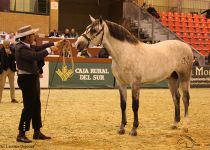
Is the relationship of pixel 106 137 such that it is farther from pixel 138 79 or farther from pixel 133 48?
pixel 133 48

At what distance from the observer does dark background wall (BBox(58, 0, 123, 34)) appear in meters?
32.4

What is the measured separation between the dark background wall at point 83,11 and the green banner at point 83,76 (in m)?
11.3

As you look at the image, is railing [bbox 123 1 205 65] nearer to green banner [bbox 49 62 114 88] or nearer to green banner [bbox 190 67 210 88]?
green banner [bbox 190 67 210 88]

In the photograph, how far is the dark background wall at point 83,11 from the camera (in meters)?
32.4

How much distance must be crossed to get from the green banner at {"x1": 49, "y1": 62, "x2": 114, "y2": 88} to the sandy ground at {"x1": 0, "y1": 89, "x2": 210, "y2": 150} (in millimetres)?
5938

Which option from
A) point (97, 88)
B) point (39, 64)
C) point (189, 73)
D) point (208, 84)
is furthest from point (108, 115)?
point (208, 84)

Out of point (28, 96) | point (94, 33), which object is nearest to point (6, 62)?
point (94, 33)

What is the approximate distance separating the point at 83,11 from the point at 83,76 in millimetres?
13523

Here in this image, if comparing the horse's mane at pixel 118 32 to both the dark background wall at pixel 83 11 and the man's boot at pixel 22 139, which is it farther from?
the dark background wall at pixel 83 11

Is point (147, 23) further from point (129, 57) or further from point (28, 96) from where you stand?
point (28, 96)

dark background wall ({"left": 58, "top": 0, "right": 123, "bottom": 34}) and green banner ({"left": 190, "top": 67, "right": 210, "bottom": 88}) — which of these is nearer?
green banner ({"left": 190, "top": 67, "right": 210, "bottom": 88})

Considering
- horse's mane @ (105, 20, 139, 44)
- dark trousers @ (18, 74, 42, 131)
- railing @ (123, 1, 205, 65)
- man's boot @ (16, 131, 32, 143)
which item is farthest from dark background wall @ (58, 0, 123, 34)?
man's boot @ (16, 131, 32, 143)

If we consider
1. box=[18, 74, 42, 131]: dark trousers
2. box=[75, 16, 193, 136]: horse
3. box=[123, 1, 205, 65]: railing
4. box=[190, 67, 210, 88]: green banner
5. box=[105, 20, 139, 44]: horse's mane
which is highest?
box=[123, 1, 205, 65]: railing

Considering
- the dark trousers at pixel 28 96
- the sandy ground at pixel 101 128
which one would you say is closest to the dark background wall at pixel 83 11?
the sandy ground at pixel 101 128
